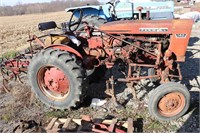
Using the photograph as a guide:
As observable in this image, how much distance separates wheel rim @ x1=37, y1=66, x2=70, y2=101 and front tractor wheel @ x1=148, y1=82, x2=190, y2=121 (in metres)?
1.46

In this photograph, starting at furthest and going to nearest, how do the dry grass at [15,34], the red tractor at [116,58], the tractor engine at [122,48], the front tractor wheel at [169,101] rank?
the dry grass at [15,34] → the tractor engine at [122,48] → the red tractor at [116,58] → the front tractor wheel at [169,101]

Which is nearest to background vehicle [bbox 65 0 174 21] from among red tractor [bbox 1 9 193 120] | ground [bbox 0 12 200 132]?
ground [bbox 0 12 200 132]

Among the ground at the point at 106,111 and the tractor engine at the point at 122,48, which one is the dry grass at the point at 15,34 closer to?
the ground at the point at 106,111

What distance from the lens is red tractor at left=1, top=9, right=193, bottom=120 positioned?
379 cm

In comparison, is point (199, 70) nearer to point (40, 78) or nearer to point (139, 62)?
point (139, 62)

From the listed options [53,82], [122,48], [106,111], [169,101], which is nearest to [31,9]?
[53,82]

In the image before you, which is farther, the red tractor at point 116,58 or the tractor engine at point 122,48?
the tractor engine at point 122,48

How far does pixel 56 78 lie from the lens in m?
4.14

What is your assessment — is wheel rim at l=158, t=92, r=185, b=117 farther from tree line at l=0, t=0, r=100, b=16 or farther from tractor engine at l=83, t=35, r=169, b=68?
tree line at l=0, t=0, r=100, b=16

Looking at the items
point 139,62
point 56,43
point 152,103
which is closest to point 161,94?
point 152,103

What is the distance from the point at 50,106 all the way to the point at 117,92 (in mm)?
1414

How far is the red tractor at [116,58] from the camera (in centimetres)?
379

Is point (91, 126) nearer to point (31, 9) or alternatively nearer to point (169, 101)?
point (169, 101)

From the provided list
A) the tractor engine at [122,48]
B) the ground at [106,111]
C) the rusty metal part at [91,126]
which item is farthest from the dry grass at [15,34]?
the rusty metal part at [91,126]
